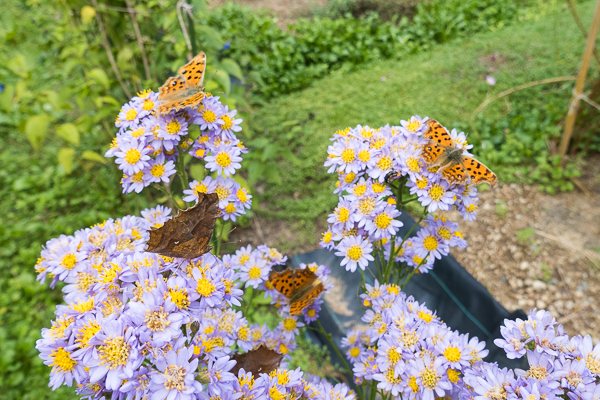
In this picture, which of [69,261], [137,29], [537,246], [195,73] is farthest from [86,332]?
[537,246]

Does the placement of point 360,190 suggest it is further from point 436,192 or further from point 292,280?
point 292,280

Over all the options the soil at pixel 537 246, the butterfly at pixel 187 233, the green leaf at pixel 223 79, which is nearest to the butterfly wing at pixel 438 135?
the butterfly at pixel 187 233

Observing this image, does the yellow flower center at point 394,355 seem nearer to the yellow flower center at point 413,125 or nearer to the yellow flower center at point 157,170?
the yellow flower center at point 413,125

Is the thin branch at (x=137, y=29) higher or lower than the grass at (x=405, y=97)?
higher

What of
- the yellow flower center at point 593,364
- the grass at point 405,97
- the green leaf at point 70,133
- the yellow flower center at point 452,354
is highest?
the yellow flower center at point 593,364

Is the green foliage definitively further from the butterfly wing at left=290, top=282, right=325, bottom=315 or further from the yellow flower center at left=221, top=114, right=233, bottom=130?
the butterfly wing at left=290, top=282, right=325, bottom=315

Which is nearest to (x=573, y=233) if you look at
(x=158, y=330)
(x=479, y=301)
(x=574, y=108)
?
(x=574, y=108)

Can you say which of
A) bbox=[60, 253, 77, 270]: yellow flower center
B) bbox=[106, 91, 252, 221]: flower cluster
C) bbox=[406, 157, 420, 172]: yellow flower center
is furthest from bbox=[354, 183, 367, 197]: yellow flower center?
bbox=[60, 253, 77, 270]: yellow flower center
